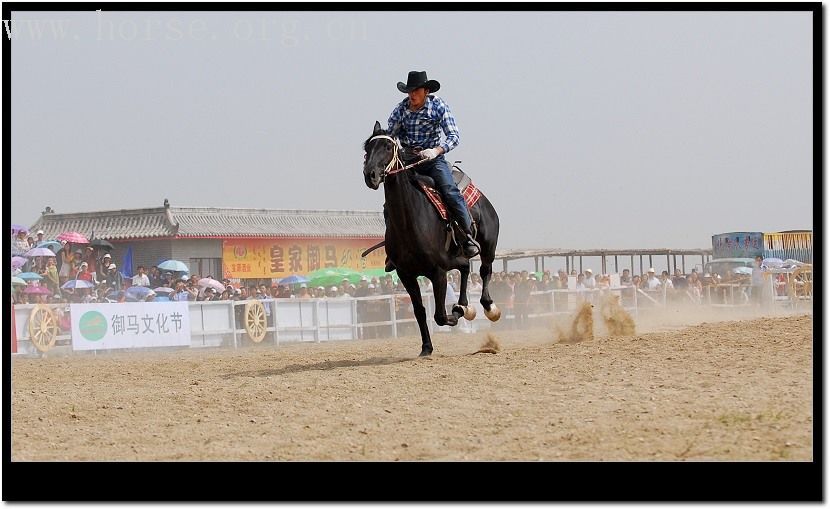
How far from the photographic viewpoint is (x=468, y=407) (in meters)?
7.88

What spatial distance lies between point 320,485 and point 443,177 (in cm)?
560

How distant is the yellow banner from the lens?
35312mm

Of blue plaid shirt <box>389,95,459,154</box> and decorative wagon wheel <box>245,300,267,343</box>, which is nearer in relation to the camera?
blue plaid shirt <box>389,95,459,154</box>

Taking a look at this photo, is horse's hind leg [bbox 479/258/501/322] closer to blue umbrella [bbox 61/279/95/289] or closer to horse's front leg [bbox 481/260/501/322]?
horse's front leg [bbox 481/260/501/322]

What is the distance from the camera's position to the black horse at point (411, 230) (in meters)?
10.1

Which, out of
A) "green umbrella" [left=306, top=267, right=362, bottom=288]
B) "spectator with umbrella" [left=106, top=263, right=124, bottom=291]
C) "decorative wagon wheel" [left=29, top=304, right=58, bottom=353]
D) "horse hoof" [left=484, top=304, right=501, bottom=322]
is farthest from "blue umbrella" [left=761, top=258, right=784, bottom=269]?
"horse hoof" [left=484, top=304, right=501, bottom=322]

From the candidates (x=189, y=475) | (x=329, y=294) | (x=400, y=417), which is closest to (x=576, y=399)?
(x=400, y=417)

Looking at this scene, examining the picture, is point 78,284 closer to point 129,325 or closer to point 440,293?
point 129,325

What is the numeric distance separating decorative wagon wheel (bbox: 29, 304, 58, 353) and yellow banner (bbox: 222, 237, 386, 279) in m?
17.5

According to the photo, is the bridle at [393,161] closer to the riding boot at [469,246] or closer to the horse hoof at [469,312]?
the riding boot at [469,246]

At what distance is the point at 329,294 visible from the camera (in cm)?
2278

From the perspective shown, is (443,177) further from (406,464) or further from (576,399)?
(406,464)

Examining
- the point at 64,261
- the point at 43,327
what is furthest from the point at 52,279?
the point at 64,261

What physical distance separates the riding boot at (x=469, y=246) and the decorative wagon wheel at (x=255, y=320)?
30.9 ft
